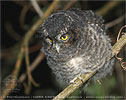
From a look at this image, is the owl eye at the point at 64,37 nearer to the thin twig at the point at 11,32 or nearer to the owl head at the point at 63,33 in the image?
the owl head at the point at 63,33

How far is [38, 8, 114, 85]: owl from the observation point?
192cm

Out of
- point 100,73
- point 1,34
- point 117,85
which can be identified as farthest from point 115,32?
point 1,34

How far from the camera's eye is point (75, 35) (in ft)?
6.63

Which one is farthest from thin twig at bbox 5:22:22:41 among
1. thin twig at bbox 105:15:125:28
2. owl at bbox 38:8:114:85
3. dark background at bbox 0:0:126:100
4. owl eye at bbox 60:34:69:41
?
owl eye at bbox 60:34:69:41

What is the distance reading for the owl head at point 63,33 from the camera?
187 centimetres

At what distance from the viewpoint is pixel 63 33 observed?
1.88 m

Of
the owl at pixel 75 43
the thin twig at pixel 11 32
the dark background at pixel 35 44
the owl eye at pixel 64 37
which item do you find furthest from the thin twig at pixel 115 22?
the thin twig at pixel 11 32

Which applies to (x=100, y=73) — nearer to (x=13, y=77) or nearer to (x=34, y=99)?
(x=13, y=77)

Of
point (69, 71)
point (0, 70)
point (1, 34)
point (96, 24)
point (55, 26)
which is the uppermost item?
point (1, 34)

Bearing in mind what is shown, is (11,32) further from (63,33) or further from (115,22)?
(63,33)

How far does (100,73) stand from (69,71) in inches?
15.0

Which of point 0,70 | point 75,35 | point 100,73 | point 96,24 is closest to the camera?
point 75,35

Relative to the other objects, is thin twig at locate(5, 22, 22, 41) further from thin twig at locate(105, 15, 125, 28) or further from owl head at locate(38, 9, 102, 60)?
owl head at locate(38, 9, 102, 60)

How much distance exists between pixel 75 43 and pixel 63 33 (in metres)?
0.23
